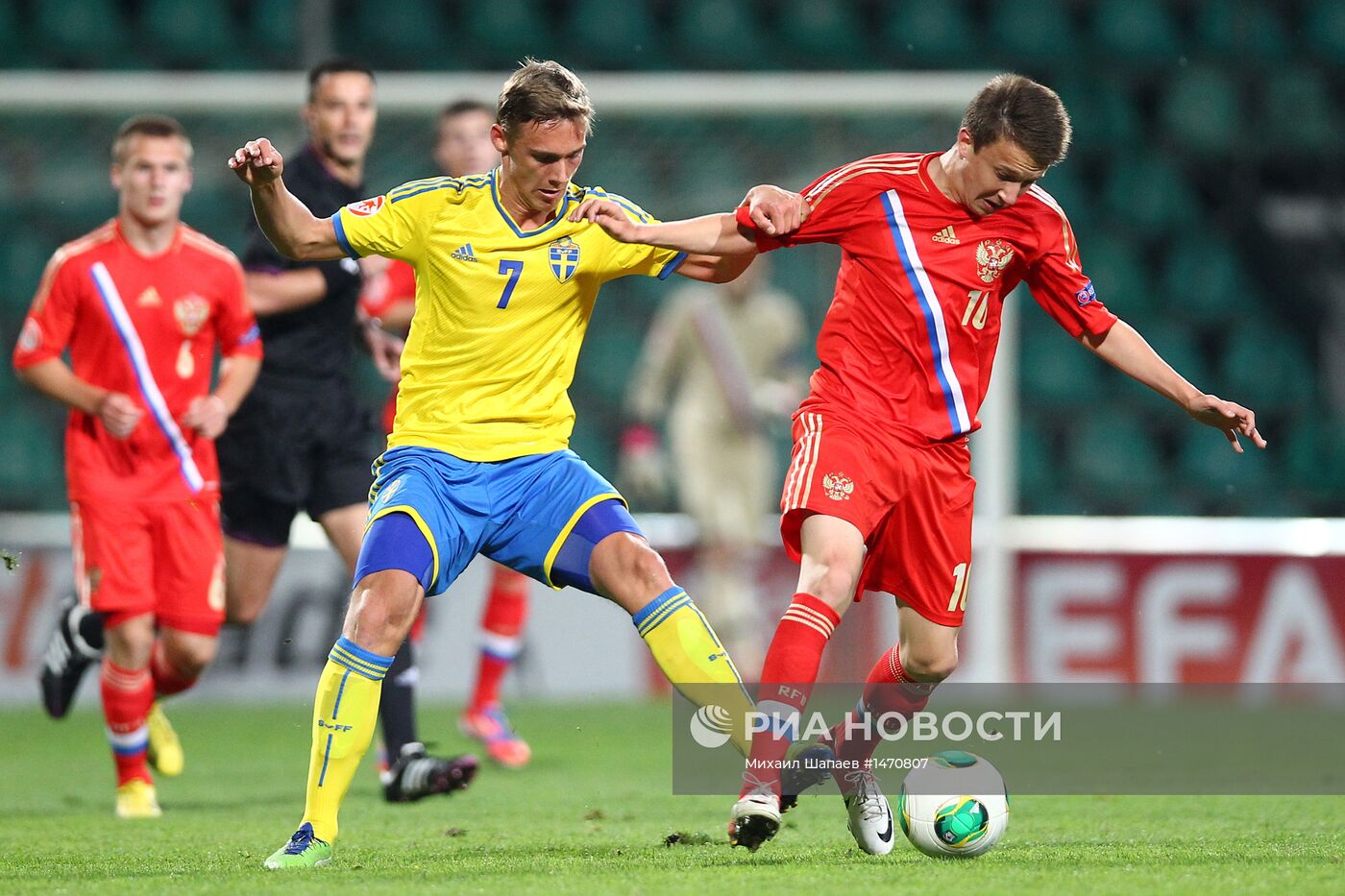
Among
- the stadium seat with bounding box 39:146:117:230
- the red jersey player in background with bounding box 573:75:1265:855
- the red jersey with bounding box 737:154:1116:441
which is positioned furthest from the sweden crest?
the stadium seat with bounding box 39:146:117:230

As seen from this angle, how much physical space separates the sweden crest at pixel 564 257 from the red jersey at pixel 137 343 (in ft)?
6.76

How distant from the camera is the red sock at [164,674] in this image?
652cm

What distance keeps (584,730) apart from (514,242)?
4271 millimetres

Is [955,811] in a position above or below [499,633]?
below

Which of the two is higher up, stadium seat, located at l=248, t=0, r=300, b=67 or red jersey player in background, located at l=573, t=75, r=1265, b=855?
stadium seat, located at l=248, t=0, r=300, b=67

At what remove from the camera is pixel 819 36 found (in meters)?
12.1

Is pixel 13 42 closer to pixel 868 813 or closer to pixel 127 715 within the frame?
pixel 127 715

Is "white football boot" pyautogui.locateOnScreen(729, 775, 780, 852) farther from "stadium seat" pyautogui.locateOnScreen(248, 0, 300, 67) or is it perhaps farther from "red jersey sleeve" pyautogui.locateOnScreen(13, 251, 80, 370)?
"stadium seat" pyautogui.locateOnScreen(248, 0, 300, 67)

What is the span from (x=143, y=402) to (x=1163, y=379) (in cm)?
338

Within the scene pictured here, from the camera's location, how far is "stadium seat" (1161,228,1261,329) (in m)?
11.7

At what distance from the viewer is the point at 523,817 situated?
225 inches

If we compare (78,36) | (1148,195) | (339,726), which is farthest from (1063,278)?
(78,36)

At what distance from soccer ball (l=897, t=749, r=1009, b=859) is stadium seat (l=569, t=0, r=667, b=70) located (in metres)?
8.07

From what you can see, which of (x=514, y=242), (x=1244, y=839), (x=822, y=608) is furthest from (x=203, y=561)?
(x=1244, y=839)
